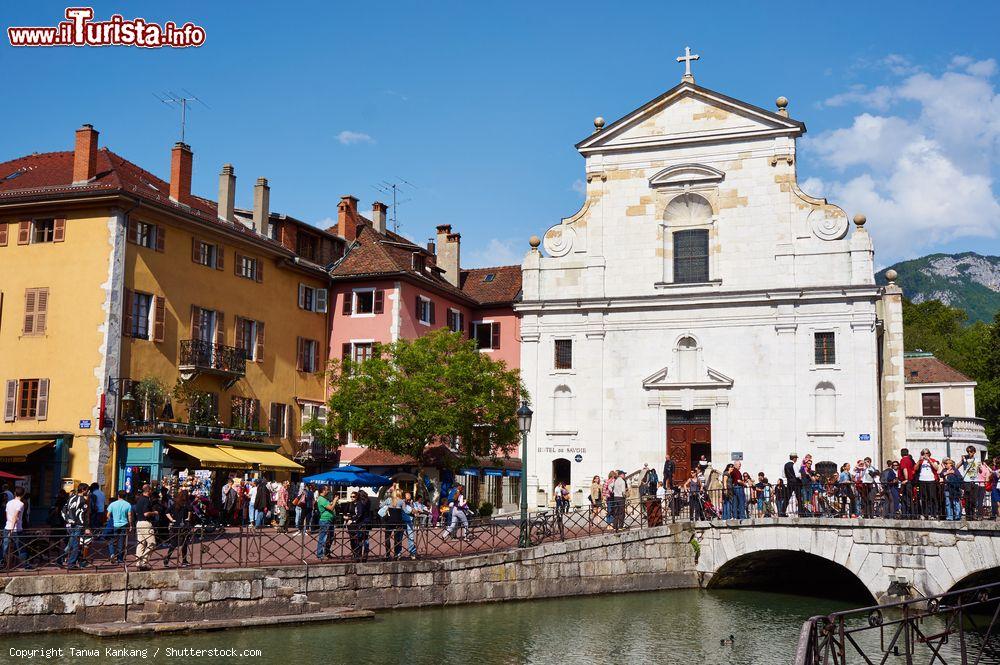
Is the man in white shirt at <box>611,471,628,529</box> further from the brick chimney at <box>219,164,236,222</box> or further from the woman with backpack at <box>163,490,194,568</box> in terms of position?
the brick chimney at <box>219,164,236,222</box>

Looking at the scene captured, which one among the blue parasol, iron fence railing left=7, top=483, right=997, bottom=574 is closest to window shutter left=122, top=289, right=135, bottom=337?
iron fence railing left=7, top=483, right=997, bottom=574

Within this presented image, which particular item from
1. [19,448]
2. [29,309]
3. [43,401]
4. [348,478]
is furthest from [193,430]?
[29,309]

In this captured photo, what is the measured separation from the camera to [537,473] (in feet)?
130

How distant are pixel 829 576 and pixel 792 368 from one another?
7633 mm

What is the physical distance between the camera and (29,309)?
34.0 meters

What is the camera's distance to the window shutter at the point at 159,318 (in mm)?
34875

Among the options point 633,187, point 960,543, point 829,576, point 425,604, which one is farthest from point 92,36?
point 829,576

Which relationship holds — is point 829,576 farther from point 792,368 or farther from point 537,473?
point 537,473

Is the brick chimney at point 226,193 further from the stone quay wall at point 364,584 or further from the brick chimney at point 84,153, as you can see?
the stone quay wall at point 364,584

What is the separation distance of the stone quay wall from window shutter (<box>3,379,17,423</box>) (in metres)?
14.8

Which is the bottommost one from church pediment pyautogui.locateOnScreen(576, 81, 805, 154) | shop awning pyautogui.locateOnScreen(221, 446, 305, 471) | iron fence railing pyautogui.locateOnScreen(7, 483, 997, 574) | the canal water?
the canal water

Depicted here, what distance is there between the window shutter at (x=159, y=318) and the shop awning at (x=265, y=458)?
4.57 meters

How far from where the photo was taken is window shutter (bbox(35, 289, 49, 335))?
111 feet

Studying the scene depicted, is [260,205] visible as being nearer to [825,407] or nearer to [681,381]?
[681,381]
